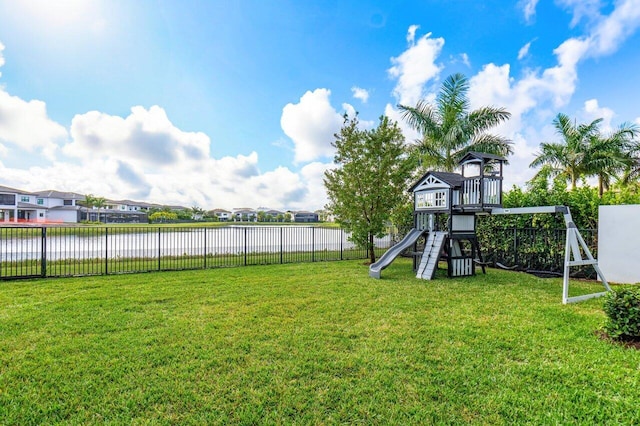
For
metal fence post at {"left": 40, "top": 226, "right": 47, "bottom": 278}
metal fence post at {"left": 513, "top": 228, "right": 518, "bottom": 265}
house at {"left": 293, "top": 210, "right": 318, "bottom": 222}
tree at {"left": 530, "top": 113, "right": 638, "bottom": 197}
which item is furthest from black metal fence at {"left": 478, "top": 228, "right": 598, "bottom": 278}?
house at {"left": 293, "top": 210, "right": 318, "bottom": 222}

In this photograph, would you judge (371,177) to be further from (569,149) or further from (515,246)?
(569,149)

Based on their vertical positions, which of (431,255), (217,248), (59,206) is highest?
(59,206)

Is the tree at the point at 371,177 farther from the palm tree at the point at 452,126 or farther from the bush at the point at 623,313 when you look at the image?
the bush at the point at 623,313

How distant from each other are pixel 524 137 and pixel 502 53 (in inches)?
161

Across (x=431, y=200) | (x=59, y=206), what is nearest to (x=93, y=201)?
(x=59, y=206)

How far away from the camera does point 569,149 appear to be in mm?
16469

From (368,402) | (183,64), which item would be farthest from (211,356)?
(183,64)

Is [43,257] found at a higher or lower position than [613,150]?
lower

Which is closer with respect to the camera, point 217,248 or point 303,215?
point 217,248

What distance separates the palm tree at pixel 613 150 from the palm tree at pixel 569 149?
0.22 metres

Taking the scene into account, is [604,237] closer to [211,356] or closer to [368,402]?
[368,402]

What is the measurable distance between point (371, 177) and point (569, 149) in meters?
14.9

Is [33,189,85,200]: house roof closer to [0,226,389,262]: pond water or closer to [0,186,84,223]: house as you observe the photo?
[0,186,84,223]: house

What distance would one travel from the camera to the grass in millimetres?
2199
